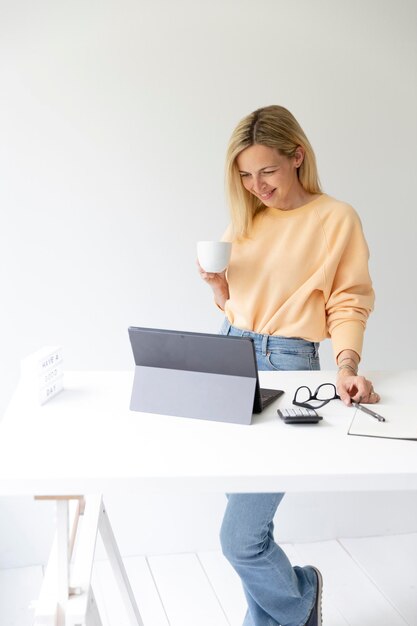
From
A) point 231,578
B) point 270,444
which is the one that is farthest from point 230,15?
point 231,578

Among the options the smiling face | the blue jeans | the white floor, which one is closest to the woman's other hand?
the blue jeans

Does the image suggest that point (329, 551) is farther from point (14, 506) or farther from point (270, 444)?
point (270, 444)

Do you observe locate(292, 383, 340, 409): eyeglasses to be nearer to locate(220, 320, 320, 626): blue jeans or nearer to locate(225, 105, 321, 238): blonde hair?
locate(220, 320, 320, 626): blue jeans

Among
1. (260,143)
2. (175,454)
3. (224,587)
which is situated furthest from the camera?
(224,587)

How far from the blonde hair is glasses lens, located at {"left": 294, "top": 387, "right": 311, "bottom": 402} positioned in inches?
20.9

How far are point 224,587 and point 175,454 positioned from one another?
4.54ft

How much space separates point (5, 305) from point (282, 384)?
1.16m

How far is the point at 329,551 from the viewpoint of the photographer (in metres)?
2.94

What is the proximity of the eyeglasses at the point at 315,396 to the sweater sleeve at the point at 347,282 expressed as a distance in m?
0.18

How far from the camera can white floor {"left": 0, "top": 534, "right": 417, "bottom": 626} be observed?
2.46m

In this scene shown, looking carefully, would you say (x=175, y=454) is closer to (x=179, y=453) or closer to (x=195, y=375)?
(x=179, y=453)

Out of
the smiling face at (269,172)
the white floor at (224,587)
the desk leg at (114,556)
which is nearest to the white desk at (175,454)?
the desk leg at (114,556)

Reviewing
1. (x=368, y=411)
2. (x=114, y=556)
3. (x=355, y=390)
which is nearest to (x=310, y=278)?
(x=355, y=390)

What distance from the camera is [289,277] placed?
2082 millimetres
